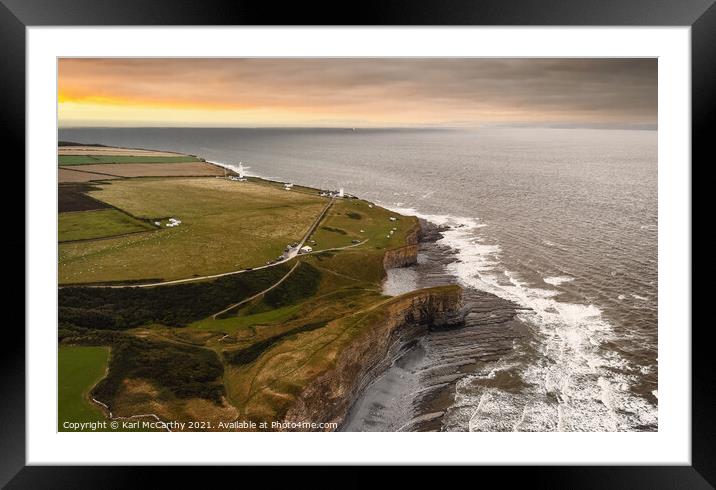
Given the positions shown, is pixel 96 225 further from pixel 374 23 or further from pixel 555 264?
pixel 555 264

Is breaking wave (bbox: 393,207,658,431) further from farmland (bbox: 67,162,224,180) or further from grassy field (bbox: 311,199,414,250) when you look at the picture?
farmland (bbox: 67,162,224,180)

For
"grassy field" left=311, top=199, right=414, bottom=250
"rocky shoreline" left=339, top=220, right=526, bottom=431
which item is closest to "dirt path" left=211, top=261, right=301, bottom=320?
"grassy field" left=311, top=199, right=414, bottom=250

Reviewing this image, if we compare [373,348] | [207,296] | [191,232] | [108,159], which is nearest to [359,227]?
[191,232]

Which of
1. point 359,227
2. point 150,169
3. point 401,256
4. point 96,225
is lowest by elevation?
point 401,256

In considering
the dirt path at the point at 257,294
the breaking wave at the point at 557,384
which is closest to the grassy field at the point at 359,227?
the dirt path at the point at 257,294
